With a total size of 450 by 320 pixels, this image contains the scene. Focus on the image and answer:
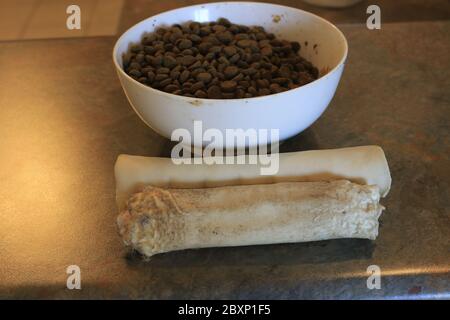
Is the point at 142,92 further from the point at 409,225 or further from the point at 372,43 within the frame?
the point at 372,43

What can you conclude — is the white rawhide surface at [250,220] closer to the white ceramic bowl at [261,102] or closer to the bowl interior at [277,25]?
the white ceramic bowl at [261,102]

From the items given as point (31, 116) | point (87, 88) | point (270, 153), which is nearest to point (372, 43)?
point (270, 153)
